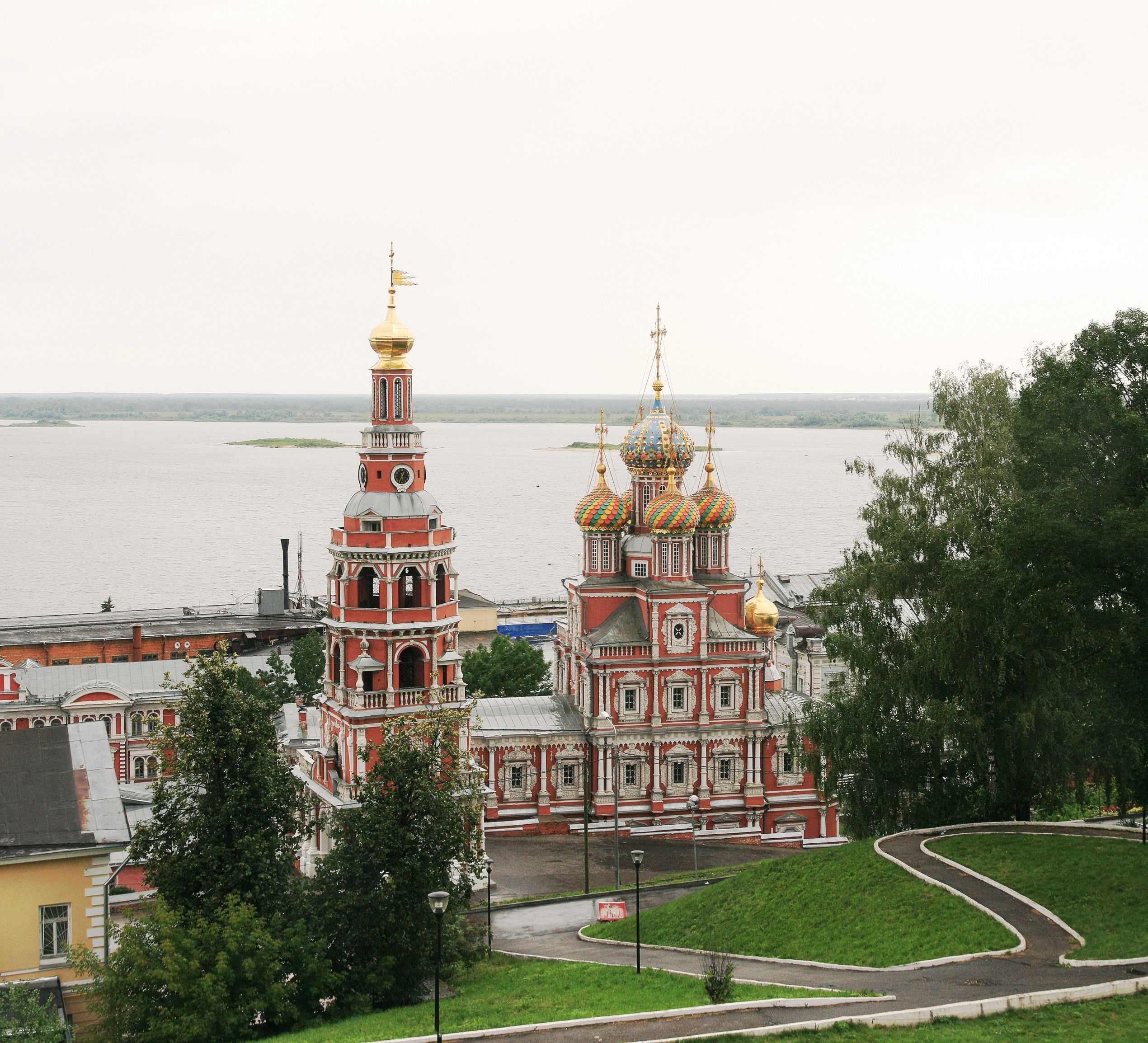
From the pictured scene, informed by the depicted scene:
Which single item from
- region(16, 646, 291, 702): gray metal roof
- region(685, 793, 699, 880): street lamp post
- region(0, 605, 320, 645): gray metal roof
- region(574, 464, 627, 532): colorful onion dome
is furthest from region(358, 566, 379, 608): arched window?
region(0, 605, 320, 645): gray metal roof

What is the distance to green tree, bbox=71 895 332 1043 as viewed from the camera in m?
19.5

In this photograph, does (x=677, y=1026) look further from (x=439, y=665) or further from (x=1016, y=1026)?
(x=439, y=665)

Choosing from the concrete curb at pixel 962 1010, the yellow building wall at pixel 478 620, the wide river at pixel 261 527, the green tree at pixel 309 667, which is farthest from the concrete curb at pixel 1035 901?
the yellow building wall at pixel 478 620

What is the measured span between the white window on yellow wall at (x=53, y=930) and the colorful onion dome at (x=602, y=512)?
20.7 metres

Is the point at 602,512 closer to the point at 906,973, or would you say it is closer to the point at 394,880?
the point at 394,880

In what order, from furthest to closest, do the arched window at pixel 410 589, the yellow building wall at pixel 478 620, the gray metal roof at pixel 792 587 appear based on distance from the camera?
the yellow building wall at pixel 478 620 < the gray metal roof at pixel 792 587 < the arched window at pixel 410 589

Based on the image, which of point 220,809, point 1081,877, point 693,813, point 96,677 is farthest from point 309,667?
point 1081,877

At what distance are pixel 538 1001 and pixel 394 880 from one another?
3062 mm

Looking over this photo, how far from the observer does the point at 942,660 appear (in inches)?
1111

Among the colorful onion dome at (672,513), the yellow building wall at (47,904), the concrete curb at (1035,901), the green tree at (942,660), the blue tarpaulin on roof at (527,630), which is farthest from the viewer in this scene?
the blue tarpaulin on roof at (527,630)

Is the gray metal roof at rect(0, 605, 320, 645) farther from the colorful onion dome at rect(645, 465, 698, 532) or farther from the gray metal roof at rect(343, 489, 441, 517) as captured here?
the gray metal roof at rect(343, 489, 441, 517)

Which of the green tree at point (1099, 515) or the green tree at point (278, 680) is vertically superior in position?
the green tree at point (1099, 515)

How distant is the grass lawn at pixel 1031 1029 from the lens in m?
16.9

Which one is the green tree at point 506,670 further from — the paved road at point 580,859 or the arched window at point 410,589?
the arched window at point 410,589
